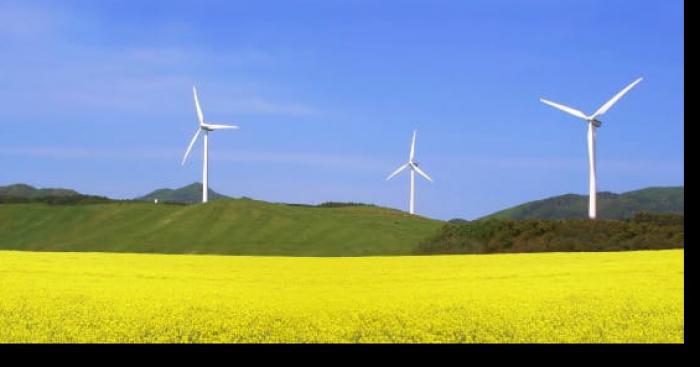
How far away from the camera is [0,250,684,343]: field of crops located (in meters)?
12.4

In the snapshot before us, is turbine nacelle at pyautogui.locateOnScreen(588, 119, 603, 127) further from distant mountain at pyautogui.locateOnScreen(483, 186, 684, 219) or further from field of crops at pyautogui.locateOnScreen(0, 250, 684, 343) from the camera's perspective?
distant mountain at pyautogui.locateOnScreen(483, 186, 684, 219)

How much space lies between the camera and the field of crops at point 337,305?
40.6 feet

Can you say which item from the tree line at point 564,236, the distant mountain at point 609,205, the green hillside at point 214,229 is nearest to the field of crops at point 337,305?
the tree line at point 564,236

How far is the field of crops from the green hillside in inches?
695

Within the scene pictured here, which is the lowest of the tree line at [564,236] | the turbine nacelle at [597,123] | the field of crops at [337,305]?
the field of crops at [337,305]

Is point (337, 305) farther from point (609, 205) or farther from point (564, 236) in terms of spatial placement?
point (609, 205)

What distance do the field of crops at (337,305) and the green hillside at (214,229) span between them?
17643 mm

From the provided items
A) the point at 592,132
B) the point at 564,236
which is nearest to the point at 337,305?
the point at 564,236

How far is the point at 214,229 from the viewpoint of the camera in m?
52.0

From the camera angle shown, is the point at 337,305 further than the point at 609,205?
No

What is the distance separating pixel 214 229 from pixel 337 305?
39.5m

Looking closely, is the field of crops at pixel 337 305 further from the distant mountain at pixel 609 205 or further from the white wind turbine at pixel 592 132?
the distant mountain at pixel 609 205

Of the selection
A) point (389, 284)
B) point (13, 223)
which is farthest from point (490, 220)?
point (13, 223)

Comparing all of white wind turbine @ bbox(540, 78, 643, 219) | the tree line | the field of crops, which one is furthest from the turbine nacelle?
the field of crops
